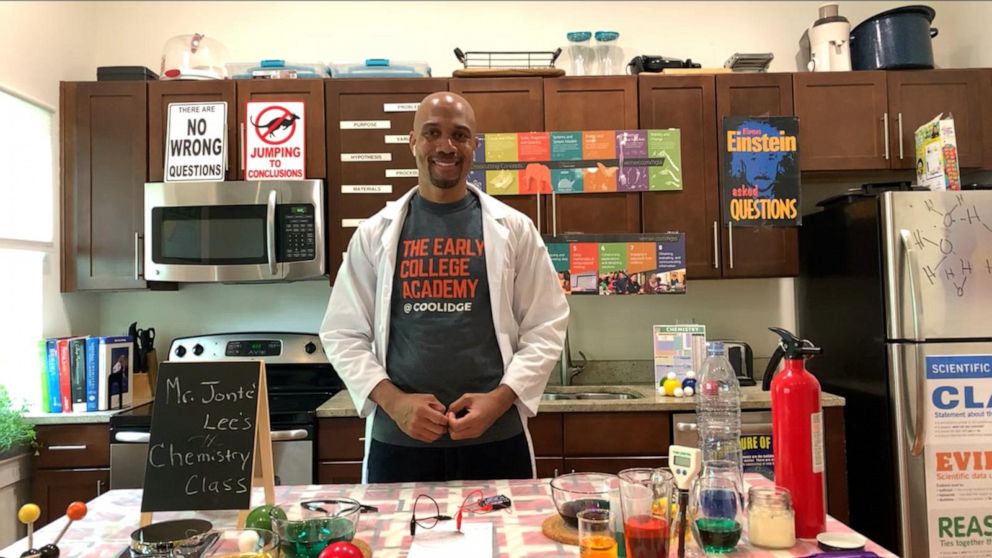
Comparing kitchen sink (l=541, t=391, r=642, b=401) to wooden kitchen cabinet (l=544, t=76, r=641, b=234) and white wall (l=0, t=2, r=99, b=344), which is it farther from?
white wall (l=0, t=2, r=99, b=344)

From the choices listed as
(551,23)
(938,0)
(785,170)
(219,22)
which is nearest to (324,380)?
(219,22)

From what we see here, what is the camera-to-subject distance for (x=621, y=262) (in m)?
2.89

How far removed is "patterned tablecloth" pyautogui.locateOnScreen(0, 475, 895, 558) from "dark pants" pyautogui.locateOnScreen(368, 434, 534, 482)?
181 mm

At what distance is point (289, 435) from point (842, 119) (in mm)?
2710

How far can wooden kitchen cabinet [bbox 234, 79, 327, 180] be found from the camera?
113 inches

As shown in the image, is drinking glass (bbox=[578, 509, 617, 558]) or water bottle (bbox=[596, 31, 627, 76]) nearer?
drinking glass (bbox=[578, 509, 617, 558])

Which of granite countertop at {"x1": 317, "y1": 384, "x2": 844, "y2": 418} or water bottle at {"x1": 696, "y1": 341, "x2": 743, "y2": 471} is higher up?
water bottle at {"x1": 696, "y1": 341, "x2": 743, "y2": 471}

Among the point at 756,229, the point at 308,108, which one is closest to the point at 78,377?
the point at 308,108

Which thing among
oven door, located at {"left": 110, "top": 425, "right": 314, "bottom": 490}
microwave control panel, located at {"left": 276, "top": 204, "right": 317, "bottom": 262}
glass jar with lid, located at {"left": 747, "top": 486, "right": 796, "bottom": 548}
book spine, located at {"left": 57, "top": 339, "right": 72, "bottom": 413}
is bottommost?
oven door, located at {"left": 110, "top": 425, "right": 314, "bottom": 490}

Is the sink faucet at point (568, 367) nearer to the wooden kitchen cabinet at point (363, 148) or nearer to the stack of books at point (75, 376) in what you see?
the wooden kitchen cabinet at point (363, 148)

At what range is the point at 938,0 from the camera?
330cm

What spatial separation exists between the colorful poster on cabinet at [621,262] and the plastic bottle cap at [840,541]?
1.86m

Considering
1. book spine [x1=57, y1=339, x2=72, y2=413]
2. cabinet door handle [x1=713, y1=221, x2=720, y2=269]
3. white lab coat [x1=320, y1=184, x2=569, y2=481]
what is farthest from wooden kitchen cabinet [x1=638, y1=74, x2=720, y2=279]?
book spine [x1=57, y1=339, x2=72, y2=413]

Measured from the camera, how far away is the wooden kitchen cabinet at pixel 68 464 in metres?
2.53
